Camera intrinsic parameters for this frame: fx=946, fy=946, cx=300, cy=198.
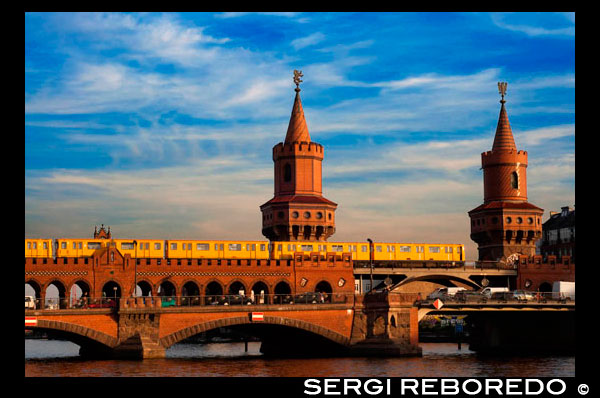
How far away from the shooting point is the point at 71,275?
10112 centimetres

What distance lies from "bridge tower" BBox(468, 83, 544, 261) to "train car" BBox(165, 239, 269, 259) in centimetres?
3377

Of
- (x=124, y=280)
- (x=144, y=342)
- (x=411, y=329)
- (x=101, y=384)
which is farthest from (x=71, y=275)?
(x=101, y=384)

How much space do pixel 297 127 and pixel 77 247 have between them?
35950 mm

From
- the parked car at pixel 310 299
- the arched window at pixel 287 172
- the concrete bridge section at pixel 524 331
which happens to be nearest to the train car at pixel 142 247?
the arched window at pixel 287 172

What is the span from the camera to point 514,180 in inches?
5133

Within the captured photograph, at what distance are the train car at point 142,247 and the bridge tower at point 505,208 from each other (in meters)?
47.2

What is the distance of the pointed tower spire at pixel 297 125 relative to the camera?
12494 cm

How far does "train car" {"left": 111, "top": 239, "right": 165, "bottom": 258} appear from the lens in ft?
341

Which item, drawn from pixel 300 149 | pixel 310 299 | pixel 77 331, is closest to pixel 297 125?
pixel 300 149
